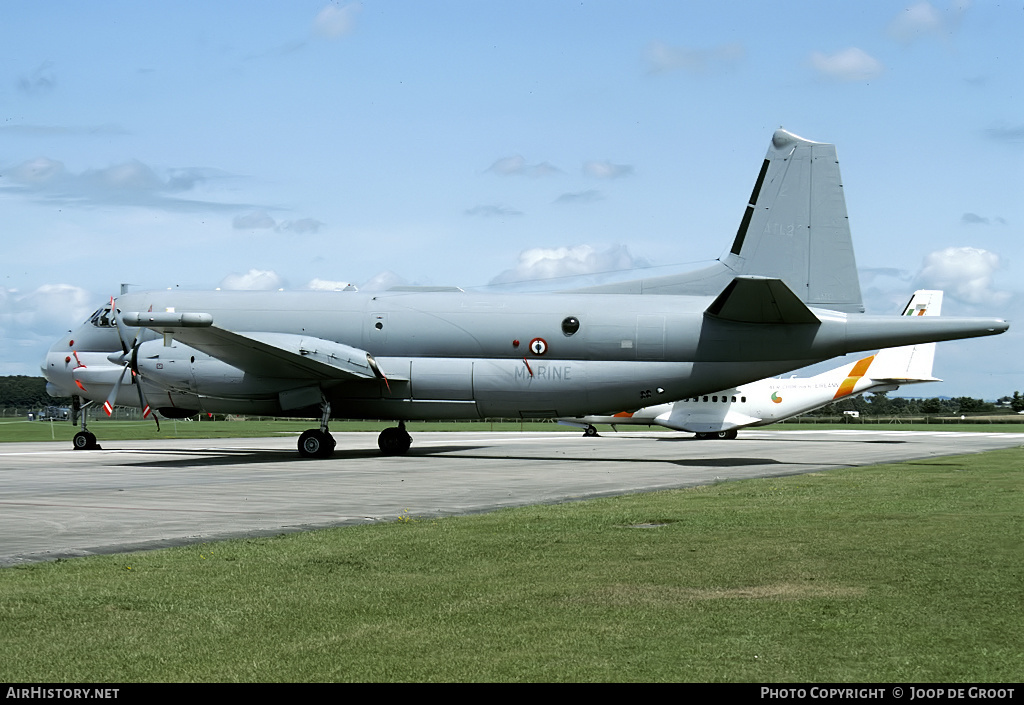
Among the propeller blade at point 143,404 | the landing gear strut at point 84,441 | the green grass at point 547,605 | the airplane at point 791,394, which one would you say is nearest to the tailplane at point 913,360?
the airplane at point 791,394

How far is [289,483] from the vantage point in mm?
20625

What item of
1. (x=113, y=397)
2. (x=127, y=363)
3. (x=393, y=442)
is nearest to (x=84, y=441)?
(x=113, y=397)

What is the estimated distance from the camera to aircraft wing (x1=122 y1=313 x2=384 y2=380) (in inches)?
1090

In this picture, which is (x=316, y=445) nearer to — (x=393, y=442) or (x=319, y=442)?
(x=319, y=442)

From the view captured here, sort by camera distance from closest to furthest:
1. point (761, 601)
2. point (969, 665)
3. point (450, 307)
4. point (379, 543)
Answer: point (969, 665), point (761, 601), point (379, 543), point (450, 307)

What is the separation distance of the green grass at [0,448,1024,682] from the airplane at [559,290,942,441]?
35.9m

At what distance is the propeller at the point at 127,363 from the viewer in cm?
3067

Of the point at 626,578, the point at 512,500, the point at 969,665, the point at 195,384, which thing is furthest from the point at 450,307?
the point at 969,665

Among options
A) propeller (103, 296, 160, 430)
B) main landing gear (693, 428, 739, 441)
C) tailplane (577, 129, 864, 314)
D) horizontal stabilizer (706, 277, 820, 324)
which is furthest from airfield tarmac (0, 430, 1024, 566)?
main landing gear (693, 428, 739, 441)

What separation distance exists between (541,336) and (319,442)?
732cm

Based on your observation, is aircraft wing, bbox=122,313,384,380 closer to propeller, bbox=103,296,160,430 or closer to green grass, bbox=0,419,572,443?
propeller, bbox=103,296,160,430

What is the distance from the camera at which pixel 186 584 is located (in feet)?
28.4
